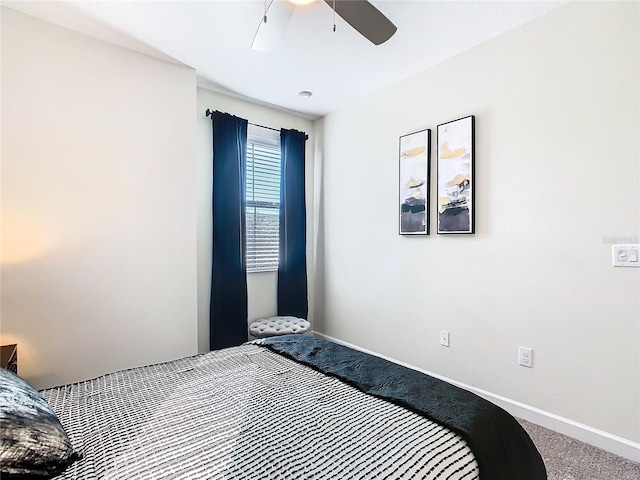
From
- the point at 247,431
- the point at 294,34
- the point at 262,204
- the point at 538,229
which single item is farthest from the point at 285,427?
the point at 262,204

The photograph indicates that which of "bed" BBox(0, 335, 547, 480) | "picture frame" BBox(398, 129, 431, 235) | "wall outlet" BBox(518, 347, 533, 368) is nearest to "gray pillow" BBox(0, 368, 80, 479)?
"bed" BBox(0, 335, 547, 480)

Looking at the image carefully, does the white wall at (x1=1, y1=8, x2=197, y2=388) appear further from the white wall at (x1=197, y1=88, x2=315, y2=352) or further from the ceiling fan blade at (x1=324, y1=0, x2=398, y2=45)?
the ceiling fan blade at (x1=324, y1=0, x2=398, y2=45)

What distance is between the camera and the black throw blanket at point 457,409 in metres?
1.09

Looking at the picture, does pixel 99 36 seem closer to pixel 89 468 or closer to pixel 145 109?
pixel 145 109

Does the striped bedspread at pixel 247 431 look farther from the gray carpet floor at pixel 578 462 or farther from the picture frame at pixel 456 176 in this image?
the picture frame at pixel 456 176

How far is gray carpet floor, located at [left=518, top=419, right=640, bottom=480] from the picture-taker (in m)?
1.71

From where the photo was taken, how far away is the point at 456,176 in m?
2.56

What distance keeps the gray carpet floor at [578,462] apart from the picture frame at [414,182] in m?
1.55

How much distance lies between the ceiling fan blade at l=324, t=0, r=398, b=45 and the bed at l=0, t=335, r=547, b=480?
1.69 meters

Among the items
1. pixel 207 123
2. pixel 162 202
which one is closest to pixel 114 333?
pixel 162 202

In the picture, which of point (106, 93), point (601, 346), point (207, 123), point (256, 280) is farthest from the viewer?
point (256, 280)

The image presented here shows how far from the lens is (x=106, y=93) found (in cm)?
240

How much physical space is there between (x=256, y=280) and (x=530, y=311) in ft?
7.94

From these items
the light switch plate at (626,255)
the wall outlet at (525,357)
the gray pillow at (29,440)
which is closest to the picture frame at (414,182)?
the wall outlet at (525,357)
